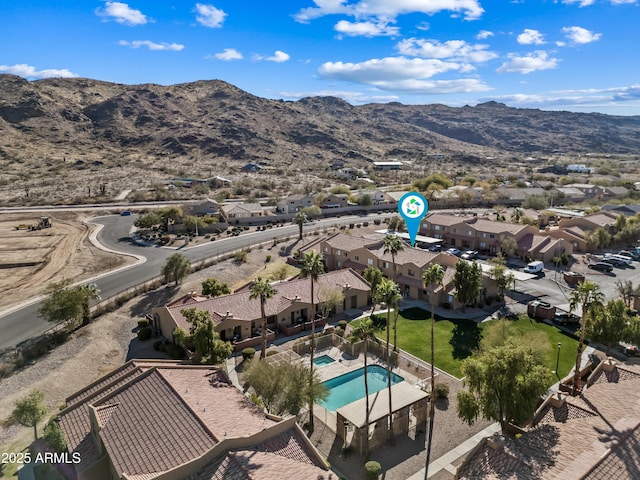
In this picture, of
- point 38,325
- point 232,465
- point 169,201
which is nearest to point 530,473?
point 232,465

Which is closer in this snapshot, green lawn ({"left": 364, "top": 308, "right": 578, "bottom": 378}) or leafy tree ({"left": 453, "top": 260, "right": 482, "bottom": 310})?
green lawn ({"left": 364, "top": 308, "right": 578, "bottom": 378})

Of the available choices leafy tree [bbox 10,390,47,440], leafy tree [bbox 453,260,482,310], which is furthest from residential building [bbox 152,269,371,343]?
leafy tree [bbox 10,390,47,440]

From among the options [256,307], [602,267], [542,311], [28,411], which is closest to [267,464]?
[28,411]

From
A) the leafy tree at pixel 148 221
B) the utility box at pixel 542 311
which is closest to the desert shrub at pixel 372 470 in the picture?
the utility box at pixel 542 311

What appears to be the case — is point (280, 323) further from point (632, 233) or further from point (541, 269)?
point (632, 233)

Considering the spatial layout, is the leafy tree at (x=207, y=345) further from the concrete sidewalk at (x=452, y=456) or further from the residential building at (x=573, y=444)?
the residential building at (x=573, y=444)

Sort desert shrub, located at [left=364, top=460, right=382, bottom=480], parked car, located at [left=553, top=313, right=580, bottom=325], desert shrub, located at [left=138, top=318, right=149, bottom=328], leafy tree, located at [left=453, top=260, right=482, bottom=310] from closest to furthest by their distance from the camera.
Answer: desert shrub, located at [left=364, top=460, right=382, bottom=480]
desert shrub, located at [left=138, top=318, right=149, bottom=328]
parked car, located at [left=553, top=313, right=580, bottom=325]
leafy tree, located at [left=453, top=260, right=482, bottom=310]

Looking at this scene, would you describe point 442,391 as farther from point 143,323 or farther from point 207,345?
point 143,323

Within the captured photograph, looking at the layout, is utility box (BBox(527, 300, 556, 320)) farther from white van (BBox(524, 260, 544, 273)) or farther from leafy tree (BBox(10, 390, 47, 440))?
leafy tree (BBox(10, 390, 47, 440))
